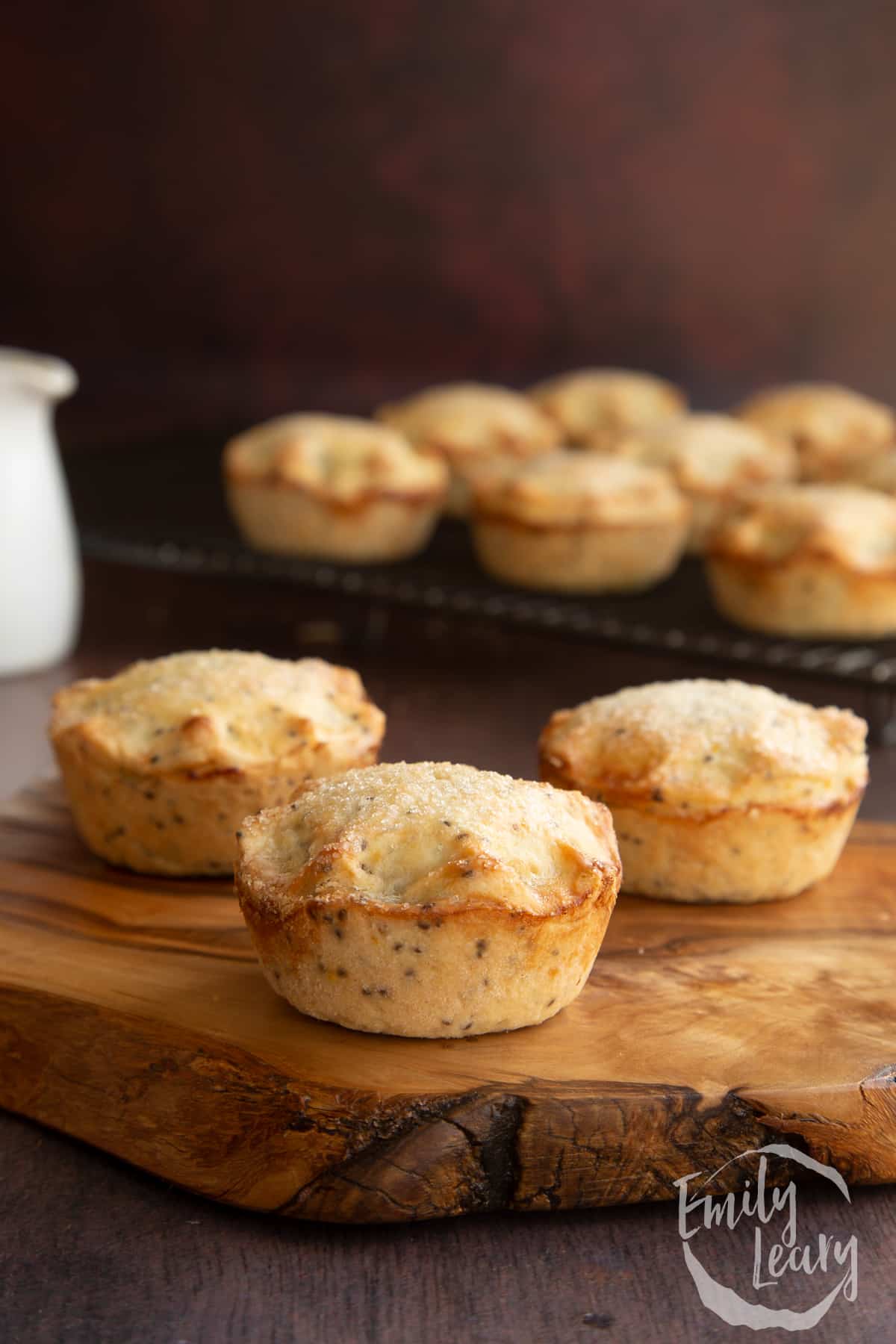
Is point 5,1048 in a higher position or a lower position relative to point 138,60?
lower

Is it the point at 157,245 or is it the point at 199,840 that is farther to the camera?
the point at 157,245

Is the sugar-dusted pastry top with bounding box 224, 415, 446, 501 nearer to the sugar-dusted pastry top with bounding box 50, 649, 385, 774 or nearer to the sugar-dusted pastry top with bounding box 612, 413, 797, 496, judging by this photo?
the sugar-dusted pastry top with bounding box 612, 413, 797, 496

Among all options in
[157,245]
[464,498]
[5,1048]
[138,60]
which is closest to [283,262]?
[157,245]

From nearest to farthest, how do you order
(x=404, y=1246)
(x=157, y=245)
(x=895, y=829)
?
(x=404, y=1246) < (x=895, y=829) < (x=157, y=245)

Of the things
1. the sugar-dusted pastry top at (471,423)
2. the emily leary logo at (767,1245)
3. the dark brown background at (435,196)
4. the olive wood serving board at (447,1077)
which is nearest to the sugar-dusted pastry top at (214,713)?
the olive wood serving board at (447,1077)

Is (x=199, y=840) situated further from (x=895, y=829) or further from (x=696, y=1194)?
(x=895, y=829)

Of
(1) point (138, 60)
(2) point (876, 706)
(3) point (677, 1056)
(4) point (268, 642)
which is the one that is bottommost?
(4) point (268, 642)

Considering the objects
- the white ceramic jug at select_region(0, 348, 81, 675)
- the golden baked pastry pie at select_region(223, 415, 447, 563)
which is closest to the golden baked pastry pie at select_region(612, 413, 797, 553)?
the golden baked pastry pie at select_region(223, 415, 447, 563)

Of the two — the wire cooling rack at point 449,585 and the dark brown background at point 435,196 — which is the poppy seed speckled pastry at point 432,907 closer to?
the wire cooling rack at point 449,585
